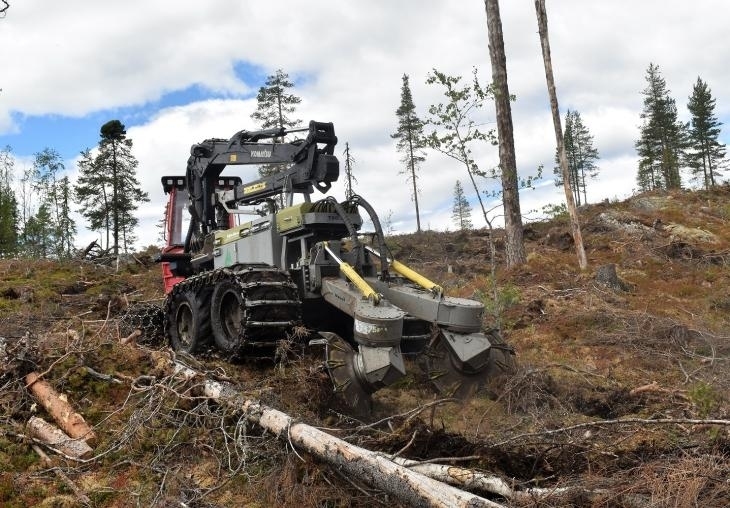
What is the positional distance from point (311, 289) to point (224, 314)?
1297 mm

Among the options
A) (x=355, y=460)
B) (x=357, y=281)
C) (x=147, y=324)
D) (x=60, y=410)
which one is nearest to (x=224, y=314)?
(x=357, y=281)

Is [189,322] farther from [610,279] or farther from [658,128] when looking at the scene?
[658,128]

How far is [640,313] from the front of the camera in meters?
9.84

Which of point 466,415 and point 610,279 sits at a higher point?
point 610,279

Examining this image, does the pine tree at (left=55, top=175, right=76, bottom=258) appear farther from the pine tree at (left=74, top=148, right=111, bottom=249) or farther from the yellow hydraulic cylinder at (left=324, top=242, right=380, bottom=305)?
the yellow hydraulic cylinder at (left=324, top=242, right=380, bottom=305)

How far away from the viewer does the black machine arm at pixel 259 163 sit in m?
8.70

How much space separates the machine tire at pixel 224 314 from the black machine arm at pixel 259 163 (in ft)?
6.20

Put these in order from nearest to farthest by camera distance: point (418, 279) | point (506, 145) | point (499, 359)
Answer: point (499, 359)
point (418, 279)
point (506, 145)

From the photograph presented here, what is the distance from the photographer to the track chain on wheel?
269 inches

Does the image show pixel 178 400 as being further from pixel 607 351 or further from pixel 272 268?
pixel 607 351

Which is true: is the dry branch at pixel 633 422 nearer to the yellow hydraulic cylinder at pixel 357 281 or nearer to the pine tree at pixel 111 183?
the yellow hydraulic cylinder at pixel 357 281

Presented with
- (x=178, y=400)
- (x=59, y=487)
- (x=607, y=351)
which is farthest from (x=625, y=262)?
(x=59, y=487)

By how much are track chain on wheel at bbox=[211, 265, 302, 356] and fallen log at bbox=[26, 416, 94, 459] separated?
6.83ft

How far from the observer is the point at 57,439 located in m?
5.29
